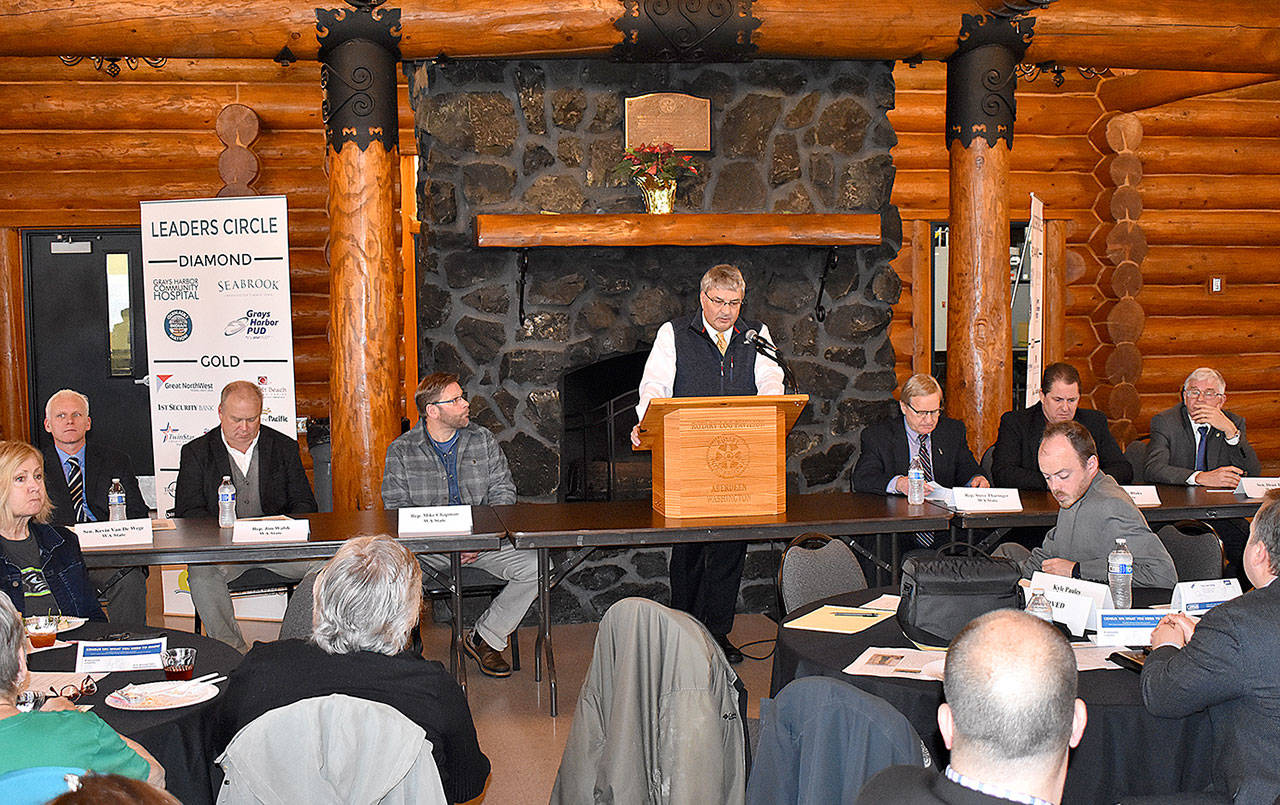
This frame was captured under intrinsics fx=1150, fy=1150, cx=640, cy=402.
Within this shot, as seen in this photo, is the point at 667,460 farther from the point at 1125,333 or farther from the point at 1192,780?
the point at 1125,333

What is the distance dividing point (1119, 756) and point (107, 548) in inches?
129

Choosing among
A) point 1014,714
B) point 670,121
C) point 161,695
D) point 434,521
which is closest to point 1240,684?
point 1014,714

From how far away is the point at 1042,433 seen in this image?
203 inches

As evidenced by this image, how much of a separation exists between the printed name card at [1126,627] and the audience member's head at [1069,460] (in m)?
0.64

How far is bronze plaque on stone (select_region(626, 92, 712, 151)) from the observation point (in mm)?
5930

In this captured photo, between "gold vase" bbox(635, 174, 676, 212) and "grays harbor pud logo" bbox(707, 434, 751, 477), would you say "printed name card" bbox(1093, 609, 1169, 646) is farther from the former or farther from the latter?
"gold vase" bbox(635, 174, 676, 212)

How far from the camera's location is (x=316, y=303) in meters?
8.05

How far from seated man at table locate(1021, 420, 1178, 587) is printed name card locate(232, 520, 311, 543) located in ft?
8.41

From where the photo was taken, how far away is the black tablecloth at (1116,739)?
2551mm

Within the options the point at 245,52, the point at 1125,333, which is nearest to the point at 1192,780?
the point at 245,52

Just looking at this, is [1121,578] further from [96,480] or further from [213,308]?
[213,308]

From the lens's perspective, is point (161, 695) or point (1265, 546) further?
point (161, 695)

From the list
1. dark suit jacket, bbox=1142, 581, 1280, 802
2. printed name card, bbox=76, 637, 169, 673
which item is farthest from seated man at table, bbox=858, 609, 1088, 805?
printed name card, bbox=76, 637, 169, 673

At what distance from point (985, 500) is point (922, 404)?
0.59m
